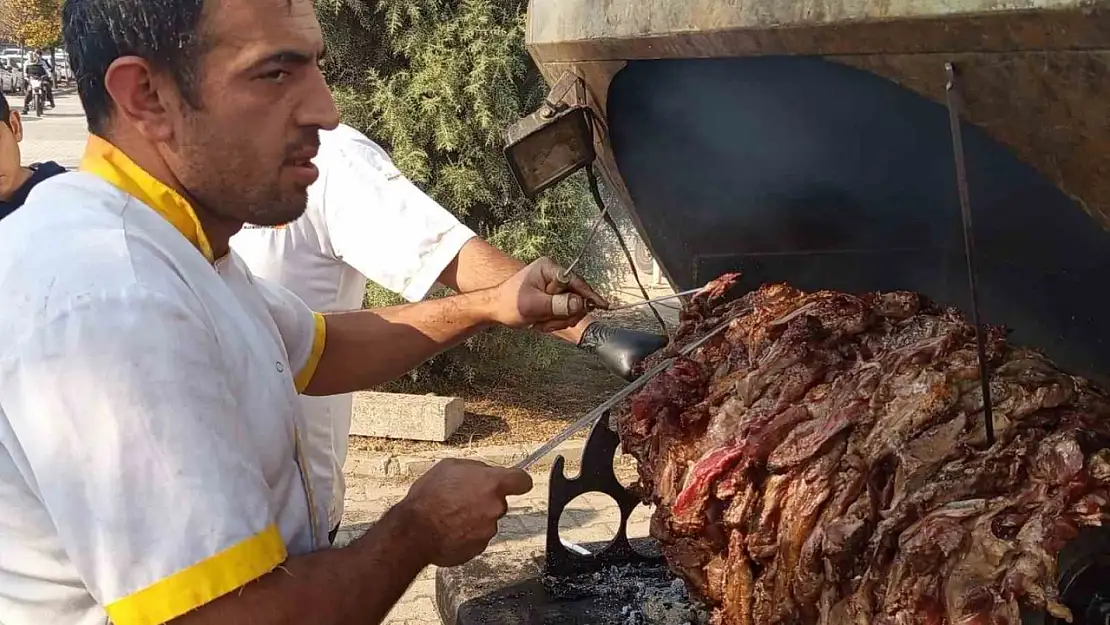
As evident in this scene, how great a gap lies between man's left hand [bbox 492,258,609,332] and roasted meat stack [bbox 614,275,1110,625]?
31cm

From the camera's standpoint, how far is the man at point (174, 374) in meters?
1.44

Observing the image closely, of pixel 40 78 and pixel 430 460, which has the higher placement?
pixel 40 78

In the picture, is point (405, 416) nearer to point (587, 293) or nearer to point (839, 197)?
point (587, 293)

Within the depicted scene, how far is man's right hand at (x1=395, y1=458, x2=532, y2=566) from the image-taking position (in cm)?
183

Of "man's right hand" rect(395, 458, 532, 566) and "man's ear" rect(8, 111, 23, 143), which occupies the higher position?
"man's ear" rect(8, 111, 23, 143)

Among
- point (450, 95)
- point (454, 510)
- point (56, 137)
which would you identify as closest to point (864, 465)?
point (454, 510)

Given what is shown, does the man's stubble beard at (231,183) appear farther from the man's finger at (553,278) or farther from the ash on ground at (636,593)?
the ash on ground at (636,593)

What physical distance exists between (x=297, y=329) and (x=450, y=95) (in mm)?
4833

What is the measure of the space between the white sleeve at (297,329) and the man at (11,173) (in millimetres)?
2036

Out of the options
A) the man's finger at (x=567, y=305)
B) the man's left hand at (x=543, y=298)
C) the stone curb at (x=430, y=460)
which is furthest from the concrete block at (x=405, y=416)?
the man's finger at (x=567, y=305)

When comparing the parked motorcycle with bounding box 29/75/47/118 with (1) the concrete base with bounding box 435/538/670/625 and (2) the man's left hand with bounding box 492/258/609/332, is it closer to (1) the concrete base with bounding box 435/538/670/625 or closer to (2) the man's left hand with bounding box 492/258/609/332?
(1) the concrete base with bounding box 435/538/670/625

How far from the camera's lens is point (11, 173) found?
4.06 m

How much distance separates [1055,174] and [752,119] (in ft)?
4.12

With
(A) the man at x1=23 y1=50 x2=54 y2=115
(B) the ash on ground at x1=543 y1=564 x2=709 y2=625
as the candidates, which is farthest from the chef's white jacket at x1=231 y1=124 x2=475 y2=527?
(A) the man at x1=23 y1=50 x2=54 y2=115
